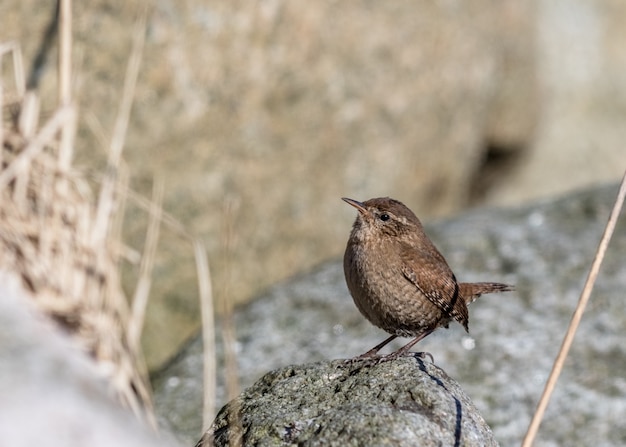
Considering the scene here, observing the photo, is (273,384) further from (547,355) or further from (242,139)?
(242,139)

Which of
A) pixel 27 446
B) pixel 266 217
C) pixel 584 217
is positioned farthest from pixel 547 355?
pixel 27 446

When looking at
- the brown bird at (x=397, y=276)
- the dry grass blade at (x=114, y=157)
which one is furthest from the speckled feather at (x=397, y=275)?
the dry grass blade at (x=114, y=157)

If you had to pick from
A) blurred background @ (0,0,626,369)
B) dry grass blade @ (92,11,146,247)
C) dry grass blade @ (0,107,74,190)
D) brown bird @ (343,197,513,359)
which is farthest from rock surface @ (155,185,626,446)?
dry grass blade @ (0,107,74,190)

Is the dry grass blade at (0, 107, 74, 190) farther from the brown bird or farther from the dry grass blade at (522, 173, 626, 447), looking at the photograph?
the dry grass blade at (522, 173, 626, 447)

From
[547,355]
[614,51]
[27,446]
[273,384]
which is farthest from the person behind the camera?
[614,51]

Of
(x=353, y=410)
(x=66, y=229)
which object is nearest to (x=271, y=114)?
(x=66, y=229)

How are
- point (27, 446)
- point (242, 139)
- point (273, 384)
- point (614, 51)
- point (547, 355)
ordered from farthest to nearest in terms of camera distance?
point (614, 51)
point (242, 139)
point (547, 355)
point (273, 384)
point (27, 446)
